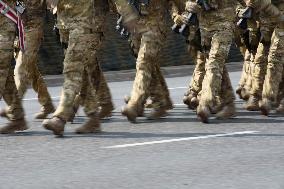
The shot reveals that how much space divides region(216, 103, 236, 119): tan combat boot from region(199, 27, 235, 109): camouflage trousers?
7.2 inches

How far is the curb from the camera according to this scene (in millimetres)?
18750

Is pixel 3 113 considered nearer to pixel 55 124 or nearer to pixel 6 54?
pixel 6 54

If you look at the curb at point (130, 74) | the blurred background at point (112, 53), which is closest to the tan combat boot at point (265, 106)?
the blurred background at point (112, 53)

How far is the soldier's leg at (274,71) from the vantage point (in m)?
Result: 11.3

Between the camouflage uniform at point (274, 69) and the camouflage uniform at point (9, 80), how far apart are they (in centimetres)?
Answer: 287

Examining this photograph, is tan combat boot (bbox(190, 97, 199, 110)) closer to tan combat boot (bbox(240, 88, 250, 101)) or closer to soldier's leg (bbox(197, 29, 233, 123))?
tan combat boot (bbox(240, 88, 250, 101))

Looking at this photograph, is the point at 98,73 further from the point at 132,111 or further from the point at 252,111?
the point at 252,111

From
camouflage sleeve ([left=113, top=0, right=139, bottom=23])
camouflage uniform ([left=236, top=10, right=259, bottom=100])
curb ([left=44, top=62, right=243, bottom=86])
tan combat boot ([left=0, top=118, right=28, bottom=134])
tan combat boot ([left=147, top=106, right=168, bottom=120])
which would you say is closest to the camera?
camouflage sleeve ([left=113, top=0, right=139, bottom=23])

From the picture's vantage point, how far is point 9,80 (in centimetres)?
994

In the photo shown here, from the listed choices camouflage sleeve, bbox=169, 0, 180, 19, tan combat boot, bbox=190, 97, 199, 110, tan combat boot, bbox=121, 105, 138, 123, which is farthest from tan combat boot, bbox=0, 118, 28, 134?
camouflage sleeve, bbox=169, 0, 180, 19

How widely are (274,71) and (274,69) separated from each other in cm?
2

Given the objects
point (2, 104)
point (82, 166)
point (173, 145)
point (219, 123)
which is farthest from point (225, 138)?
point (2, 104)

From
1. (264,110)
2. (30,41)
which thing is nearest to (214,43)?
(264,110)

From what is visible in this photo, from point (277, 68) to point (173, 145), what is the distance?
278 centimetres
